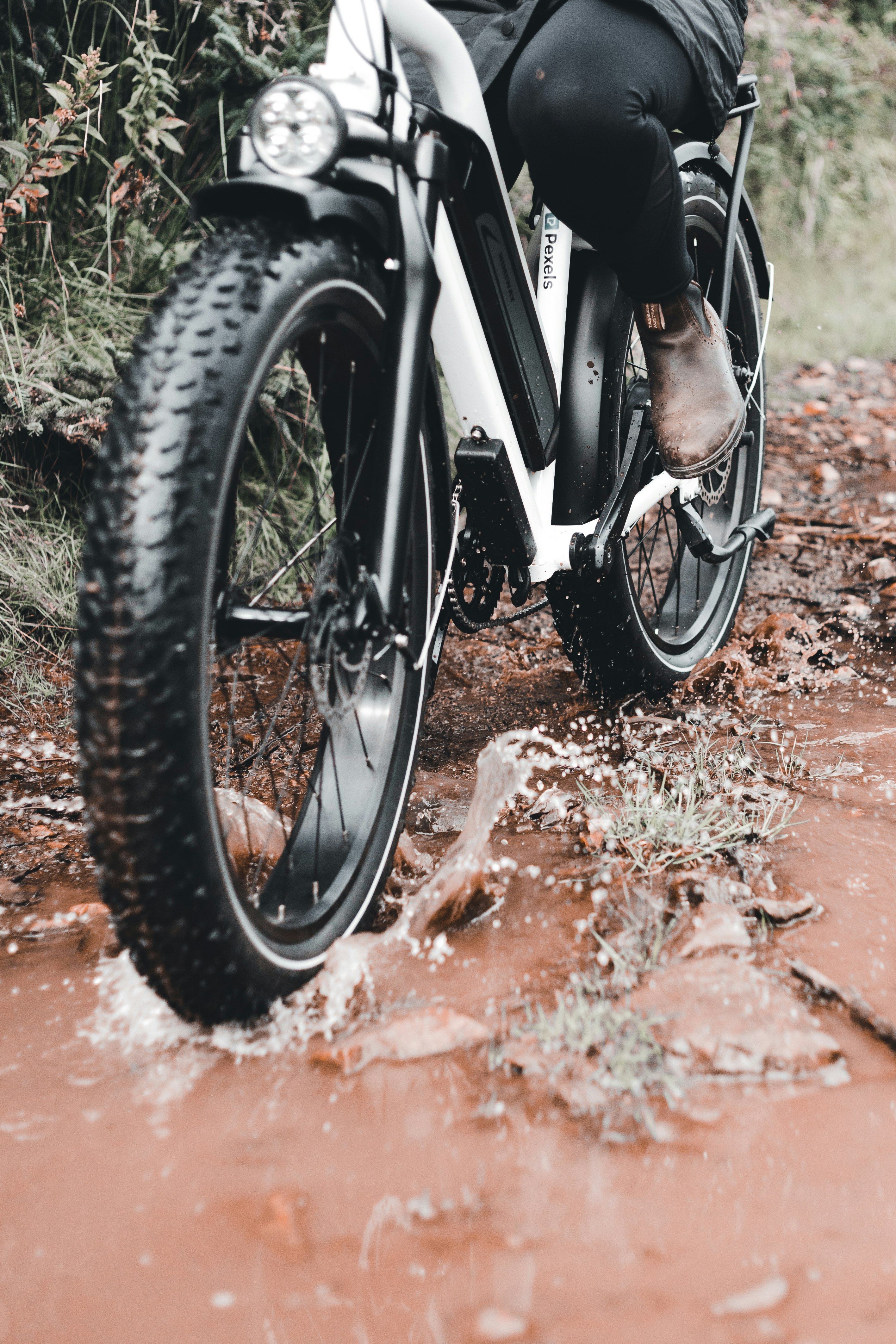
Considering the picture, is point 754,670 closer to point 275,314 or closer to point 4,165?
point 275,314

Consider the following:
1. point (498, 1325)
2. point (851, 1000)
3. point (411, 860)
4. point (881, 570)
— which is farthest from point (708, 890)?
point (881, 570)

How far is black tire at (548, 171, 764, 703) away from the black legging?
9.4 inches

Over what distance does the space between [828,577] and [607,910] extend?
1745 mm

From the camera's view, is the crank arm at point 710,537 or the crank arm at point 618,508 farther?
the crank arm at point 710,537

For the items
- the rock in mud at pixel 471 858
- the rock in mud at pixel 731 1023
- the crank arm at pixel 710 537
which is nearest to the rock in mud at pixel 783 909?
the rock in mud at pixel 731 1023

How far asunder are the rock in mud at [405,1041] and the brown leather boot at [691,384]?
112 centimetres

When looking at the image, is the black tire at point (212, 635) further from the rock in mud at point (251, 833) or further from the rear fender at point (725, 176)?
the rear fender at point (725, 176)

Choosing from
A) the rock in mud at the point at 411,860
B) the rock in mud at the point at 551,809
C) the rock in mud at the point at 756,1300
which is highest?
the rock in mud at the point at 756,1300

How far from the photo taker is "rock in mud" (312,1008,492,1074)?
3.87ft

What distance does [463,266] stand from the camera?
58.4 inches

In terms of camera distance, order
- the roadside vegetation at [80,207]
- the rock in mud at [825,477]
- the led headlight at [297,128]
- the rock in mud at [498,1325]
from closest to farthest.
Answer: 1. the rock in mud at [498,1325]
2. the led headlight at [297,128]
3. the roadside vegetation at [80,207]
4. the rock in mud at [825,477]

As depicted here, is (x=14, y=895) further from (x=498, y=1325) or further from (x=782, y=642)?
(x=782, y=642)

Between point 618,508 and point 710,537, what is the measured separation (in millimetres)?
543

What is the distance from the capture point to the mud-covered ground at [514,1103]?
91cm
